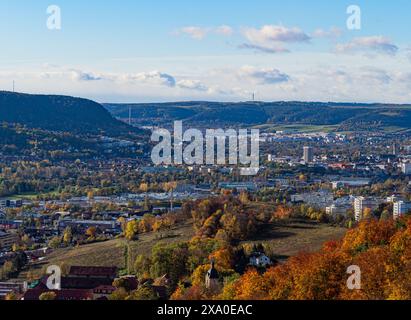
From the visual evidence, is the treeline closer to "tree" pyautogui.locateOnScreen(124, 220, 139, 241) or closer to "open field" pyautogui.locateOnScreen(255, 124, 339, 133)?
"tree" pyautogui.locateOnScreen(124, 220, 139, 241)

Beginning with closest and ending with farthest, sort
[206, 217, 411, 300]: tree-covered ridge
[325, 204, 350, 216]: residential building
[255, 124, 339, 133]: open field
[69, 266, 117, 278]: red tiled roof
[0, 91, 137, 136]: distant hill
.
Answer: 1. [206, 217, 411, 300]: tree-covered ridge
2. [69, 266, 117, 278]: red tiled roof
3. [325, 204, 350, 216]: residential building
4. [0, 91, 137, 136]: distant hill
5. [255, 124, 339, 133]: open field

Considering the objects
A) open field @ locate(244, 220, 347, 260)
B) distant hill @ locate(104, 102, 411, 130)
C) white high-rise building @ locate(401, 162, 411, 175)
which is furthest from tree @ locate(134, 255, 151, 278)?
distant hill @ locate(104, 102, 411, 130)

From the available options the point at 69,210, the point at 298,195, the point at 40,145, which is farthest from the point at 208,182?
the point at 40,145

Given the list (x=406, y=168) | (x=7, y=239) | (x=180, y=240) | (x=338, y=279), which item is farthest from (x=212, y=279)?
(x=406, y=168)

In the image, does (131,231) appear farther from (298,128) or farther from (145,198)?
(298,128)

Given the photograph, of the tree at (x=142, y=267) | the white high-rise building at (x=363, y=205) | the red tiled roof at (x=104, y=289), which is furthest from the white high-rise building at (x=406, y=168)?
the red tiled roof at (x=104, y=289)

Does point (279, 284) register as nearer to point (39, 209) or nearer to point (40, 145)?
point (39, 209)

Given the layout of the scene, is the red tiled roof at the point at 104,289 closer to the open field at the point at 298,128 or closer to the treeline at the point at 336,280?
the treeline at the point at 336,280
